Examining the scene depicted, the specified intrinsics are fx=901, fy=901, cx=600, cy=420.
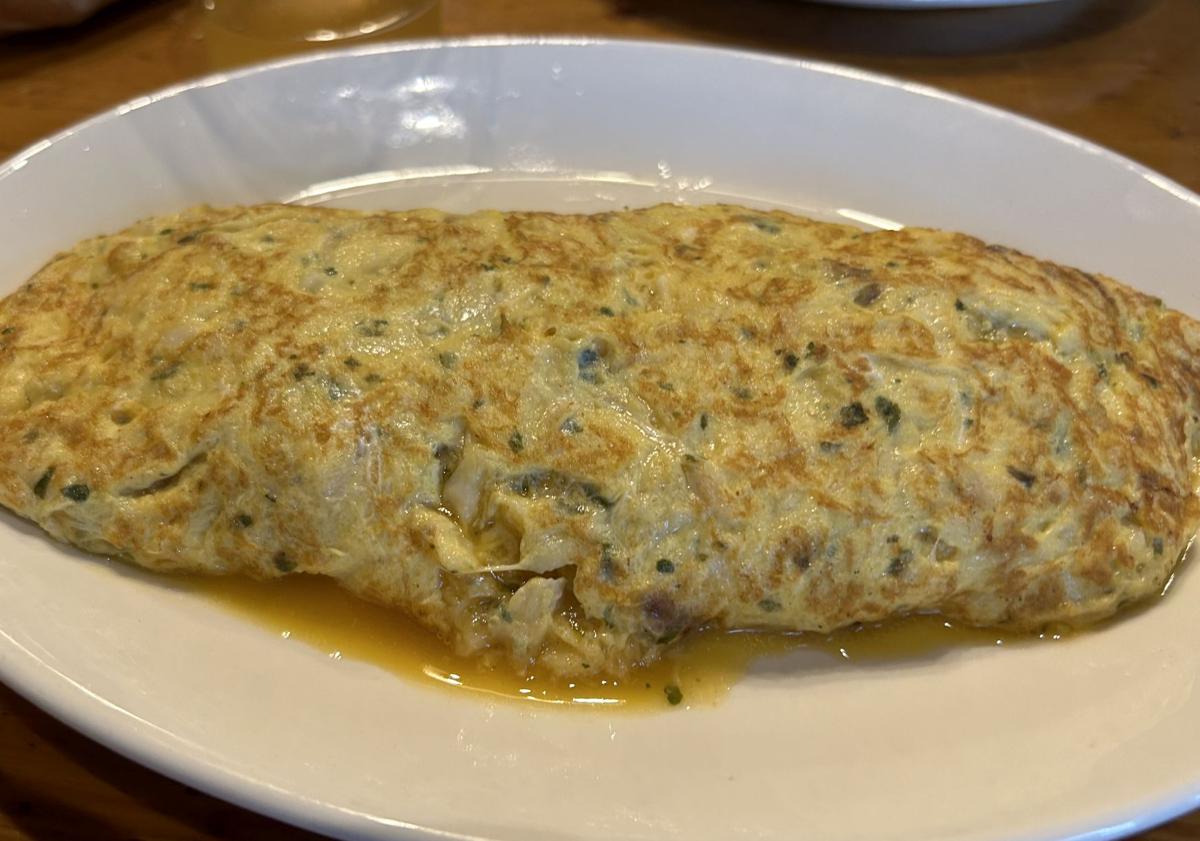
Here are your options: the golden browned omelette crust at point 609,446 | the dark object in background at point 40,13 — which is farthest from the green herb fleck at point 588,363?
the dark object in background at point 40,13

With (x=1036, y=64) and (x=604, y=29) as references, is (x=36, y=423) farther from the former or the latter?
(x=1036, y=64)

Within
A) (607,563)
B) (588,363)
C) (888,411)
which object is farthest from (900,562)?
(588,363)

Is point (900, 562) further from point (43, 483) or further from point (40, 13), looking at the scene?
point (40, 13)

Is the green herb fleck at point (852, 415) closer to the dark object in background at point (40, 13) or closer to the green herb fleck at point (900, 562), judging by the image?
the green herb fleck at point (900, 562)

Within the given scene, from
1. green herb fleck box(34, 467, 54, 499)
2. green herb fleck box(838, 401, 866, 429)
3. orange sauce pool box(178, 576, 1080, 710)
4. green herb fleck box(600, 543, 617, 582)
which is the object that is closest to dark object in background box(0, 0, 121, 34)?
green herb fleck box(34, 467, 54, 499)

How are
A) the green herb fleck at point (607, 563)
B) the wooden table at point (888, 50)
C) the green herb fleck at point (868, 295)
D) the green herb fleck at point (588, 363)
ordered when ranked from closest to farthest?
the green herb fleck at point (607, 563) < the green herb fleck at point (588, 363) < the green herb fleck at point (868, 295) < the wooden table at point (888, 50)

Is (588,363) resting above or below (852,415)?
above
